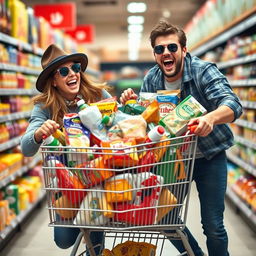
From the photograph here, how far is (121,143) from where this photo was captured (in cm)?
177

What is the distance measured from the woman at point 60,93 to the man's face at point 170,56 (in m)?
0.41

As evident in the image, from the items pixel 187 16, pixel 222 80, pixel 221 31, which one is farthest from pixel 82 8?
pixel 222 80

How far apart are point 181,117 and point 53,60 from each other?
89 centimetres

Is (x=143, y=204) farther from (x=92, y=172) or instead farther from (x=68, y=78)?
(x=68, y=78)

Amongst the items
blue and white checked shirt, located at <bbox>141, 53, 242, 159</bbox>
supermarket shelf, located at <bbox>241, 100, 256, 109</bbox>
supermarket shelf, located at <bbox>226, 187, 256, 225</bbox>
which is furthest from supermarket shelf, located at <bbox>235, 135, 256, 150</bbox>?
blue and white checked shirt, located at <bbox>141, 53, 242, 159</bbox>

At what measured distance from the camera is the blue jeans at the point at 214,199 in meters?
2.38

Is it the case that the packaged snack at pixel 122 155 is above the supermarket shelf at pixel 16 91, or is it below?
below

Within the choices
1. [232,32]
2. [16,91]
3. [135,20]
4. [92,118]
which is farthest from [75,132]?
[135,20]

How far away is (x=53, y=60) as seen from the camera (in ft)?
7.98

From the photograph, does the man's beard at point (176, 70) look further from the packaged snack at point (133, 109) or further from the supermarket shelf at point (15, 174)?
the supermarket shelf at point (15, 174)

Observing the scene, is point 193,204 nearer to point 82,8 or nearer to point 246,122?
point 246,122

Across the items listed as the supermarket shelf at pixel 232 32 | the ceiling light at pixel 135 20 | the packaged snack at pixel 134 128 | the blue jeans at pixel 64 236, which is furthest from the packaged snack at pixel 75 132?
the ceiling light at pixel 135 20

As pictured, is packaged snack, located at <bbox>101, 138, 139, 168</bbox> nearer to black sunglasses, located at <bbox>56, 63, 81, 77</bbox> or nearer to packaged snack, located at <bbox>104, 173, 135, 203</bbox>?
packaged snack, located at <bbox>104, 173, 135, 203</bbox>

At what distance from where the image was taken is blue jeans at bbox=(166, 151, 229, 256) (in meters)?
2.38
